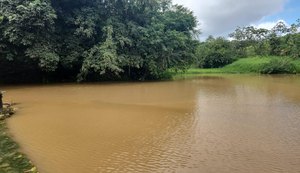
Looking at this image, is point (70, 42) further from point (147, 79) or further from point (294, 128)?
point (294, 128)

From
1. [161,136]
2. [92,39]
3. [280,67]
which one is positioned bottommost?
[161,136]

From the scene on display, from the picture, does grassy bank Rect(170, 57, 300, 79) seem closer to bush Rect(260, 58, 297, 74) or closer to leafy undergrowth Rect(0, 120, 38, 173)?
bush Rect(260, 58, 297, 74)

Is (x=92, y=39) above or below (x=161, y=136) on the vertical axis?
above

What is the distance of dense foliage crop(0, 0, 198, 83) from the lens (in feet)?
60.3

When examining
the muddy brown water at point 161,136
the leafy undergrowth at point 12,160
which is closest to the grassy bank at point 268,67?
the muddy brown water at point 161,136

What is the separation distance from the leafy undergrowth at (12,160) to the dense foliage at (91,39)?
12.6m

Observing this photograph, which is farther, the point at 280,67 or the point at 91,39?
the point at 280,67

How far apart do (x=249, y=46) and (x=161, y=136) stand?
42.2 meters

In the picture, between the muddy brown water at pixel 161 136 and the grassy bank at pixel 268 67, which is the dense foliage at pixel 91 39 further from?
the grassy bank at pixel 268 67

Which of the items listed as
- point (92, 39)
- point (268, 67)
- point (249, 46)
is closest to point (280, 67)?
point (268, 67)

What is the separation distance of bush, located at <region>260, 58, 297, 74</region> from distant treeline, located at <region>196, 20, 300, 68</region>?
1.37m

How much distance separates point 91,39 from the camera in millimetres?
21812

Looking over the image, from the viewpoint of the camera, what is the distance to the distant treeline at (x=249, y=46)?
37.6m

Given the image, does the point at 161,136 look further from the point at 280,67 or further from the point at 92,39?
the point at 280,67
